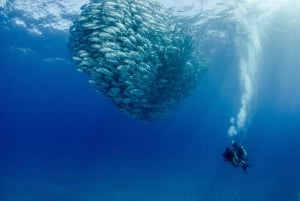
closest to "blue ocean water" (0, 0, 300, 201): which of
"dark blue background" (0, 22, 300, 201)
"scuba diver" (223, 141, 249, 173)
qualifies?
"dark blue background" (0, 22, 300, 201)

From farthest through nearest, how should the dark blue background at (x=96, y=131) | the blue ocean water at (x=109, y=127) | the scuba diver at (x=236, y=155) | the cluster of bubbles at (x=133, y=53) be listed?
the dark blue background at (x=96, y=131) → the blue ocean water at (x=109, y=127) → the cluster of bubbles at (x=133, y=53) → the scuba diver at (x=236, y=155)

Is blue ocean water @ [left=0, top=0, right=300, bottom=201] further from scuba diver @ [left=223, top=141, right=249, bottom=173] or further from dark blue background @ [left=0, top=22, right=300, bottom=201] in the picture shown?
scuba diver @ [left=223, top=141, right=249, bottom=173]

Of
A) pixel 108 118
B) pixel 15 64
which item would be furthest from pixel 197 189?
pixel 108 118

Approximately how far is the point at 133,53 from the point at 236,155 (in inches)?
144

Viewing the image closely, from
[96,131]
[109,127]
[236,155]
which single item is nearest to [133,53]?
[236,155]

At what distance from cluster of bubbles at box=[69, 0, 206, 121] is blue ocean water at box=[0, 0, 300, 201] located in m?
3.06

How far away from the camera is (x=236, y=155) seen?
773 centimetres

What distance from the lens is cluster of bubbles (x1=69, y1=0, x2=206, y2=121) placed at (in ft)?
28.8

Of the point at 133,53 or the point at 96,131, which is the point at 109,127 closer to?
the point at 96,131

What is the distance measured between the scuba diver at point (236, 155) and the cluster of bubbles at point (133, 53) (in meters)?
3.13

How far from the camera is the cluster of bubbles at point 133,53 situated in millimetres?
8773

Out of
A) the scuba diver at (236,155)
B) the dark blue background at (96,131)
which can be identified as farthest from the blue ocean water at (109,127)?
the scuba diver at (236,155)

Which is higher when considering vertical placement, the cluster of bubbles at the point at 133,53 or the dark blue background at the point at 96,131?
the dark blue background at the point at 96,131

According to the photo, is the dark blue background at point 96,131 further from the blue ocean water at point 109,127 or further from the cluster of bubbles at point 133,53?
the cluster of bubbles at point 133,53
